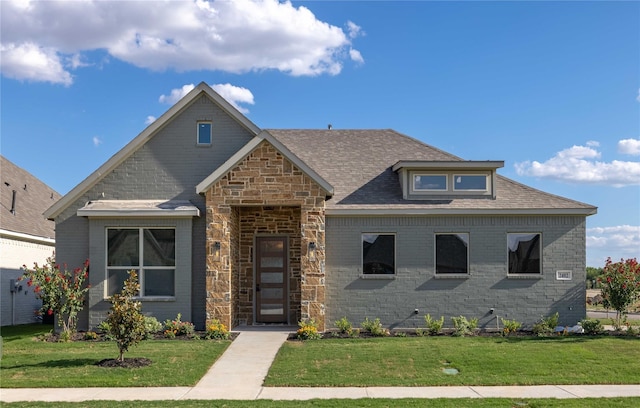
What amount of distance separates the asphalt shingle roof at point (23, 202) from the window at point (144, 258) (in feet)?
18.0

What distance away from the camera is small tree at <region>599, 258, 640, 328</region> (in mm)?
16156

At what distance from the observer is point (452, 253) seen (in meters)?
17.3

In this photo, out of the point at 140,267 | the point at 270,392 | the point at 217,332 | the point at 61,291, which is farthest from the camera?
the point at 140,267

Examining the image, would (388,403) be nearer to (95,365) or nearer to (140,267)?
(95,365)

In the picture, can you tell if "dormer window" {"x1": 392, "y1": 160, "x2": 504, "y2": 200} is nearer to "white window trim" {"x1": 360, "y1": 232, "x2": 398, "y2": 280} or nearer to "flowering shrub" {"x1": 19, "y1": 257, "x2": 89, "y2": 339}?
"white window trim" {"x1": 360, "y1": 232, "x2": 398, "y2": 280}

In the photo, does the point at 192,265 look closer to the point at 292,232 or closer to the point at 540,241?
the point at 292,232

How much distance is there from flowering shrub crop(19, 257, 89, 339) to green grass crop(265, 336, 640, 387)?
236 inches

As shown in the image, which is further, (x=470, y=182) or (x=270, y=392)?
(x=470, y=182)

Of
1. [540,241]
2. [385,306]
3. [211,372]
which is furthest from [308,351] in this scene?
[540,241]

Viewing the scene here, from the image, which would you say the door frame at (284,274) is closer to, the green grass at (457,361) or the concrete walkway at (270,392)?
the green grass at (457,361)

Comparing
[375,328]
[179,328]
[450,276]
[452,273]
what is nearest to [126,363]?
[179,328]

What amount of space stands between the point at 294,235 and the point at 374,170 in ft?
10.7

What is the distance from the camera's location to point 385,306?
17.1 meters

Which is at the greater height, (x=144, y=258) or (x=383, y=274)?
(x=144, y=258)
